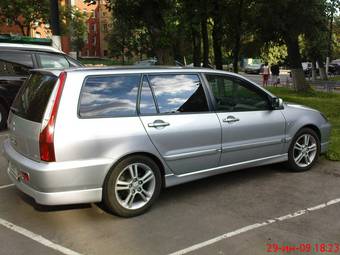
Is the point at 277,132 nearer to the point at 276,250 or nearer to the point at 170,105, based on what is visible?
the point at 170,105

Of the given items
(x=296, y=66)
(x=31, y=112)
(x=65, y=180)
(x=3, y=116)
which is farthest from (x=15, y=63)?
(x=296, y=66)

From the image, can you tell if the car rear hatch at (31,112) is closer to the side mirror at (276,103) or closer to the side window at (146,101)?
the side window at (146,101)

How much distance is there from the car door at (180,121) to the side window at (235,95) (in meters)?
0.22

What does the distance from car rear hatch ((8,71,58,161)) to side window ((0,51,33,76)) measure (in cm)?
507

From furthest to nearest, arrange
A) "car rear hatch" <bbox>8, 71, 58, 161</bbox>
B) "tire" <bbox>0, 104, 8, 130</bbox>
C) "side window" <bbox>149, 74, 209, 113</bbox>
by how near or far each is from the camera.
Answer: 1. "tire" <bbox>0, 104, 8, 130</bbox>
2. "side window" <bbox>149, 74, 209, 113</bbox>
3. "car rear hatch" <bbox>8, 71, 58, 161</bbox>

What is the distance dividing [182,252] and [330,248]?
133 cm

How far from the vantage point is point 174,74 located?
5488 mm

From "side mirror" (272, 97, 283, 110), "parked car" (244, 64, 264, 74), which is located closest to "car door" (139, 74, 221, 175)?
"side mirror" (272, 97, 283, 110)

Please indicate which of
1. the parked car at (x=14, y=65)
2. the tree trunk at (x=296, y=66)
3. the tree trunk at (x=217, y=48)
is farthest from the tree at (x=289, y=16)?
the parked car at (x=14, y=65)

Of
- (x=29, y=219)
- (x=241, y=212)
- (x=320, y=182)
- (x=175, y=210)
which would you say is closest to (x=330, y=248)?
(x=241, y=212)

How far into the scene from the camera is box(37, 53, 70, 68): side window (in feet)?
34.2

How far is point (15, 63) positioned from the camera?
1016 cm

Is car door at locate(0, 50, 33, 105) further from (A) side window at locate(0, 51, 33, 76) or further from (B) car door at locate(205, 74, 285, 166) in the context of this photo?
(B) car door at locate(205, 74, 285, 166)

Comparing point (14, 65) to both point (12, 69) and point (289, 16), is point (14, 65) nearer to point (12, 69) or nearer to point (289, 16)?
point (12, 69)
